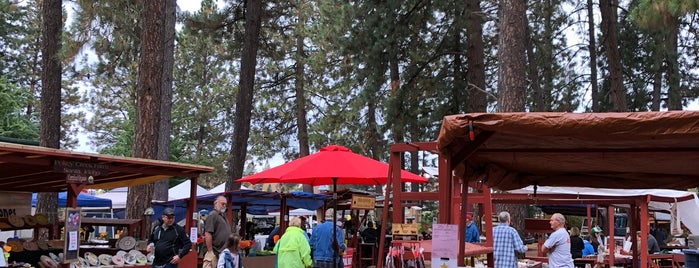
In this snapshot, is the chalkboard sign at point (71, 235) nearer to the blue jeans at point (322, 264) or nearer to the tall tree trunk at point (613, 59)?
the blue jeans at point (322, 264)

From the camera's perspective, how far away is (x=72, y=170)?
7.92 metres

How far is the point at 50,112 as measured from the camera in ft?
53.5

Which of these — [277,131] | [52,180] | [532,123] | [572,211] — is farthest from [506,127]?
[277,131]

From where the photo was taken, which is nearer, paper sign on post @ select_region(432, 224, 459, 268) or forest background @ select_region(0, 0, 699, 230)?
paper sign on post @ select_region(432, 224, 459, 268)

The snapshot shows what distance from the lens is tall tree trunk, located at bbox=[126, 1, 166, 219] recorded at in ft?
41.3

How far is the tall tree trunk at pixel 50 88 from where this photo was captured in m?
16.0

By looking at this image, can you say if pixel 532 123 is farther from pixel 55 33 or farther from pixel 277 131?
pixel 277 131

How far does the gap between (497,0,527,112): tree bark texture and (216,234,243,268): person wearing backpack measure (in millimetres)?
6139

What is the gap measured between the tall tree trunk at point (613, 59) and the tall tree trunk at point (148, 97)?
36.2ft

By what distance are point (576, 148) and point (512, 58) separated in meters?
7.64

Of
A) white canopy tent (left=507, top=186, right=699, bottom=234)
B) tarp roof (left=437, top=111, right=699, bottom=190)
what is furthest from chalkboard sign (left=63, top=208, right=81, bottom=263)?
white canopy tent (left=507, top=186, right=699, bottom=234)

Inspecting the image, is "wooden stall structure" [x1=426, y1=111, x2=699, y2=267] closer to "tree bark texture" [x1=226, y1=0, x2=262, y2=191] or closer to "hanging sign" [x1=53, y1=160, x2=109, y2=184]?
"hanging sign" [x1=53, y1=160, x2=109, y2=184]

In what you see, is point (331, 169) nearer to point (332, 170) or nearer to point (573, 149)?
point (332, 170)

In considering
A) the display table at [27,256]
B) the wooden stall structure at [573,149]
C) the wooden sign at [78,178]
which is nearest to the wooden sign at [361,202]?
the wooden stall structure at [573,149]
